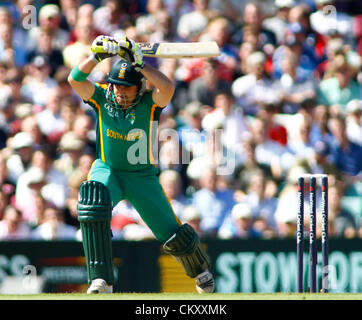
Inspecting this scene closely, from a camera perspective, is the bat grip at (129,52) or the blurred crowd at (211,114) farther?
the blurred crowd at (211,114)

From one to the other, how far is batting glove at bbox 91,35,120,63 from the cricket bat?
0.45 m

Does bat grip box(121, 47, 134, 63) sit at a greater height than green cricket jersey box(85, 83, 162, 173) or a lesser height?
greater

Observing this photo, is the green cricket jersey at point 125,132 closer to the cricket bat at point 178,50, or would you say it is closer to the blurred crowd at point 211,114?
the cricket bat at point 178,50

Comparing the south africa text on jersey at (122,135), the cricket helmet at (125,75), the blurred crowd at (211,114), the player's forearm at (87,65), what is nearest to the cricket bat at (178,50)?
the cricket helmet at (125,75)

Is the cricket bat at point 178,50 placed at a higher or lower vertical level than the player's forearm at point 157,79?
higher

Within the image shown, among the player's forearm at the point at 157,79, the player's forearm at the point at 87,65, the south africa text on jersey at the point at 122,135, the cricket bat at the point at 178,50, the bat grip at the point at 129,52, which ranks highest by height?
the cricket bat at the point at 178,50

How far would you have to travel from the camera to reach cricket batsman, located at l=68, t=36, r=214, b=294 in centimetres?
639

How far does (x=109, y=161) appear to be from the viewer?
6750 mm

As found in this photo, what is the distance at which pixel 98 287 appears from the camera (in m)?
6.35

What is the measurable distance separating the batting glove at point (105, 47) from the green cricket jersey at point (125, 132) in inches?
20.1

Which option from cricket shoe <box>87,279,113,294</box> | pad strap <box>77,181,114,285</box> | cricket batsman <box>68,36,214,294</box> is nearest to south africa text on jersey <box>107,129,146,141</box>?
cricket batsman <box>68,36,214,294</box>

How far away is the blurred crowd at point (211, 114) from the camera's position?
9.34m

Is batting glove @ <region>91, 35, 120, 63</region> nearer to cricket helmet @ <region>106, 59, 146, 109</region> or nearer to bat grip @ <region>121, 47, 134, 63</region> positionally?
bat grip @ <region>121, 47, 134, 63</region>

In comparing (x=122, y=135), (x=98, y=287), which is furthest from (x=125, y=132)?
(x=98, y=287)
